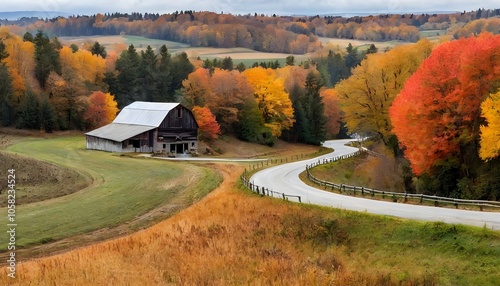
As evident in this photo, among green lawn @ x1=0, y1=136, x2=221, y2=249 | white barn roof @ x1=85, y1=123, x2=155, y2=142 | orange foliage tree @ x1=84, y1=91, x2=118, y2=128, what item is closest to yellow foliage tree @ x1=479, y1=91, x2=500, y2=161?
green lawn @ x1=0, y1=136, x2=221, y2=249

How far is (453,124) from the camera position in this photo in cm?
3959

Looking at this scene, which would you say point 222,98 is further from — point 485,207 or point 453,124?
point 485,207

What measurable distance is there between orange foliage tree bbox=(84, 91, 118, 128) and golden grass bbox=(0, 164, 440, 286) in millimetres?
60739

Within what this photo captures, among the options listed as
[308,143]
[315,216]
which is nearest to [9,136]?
[308,143]

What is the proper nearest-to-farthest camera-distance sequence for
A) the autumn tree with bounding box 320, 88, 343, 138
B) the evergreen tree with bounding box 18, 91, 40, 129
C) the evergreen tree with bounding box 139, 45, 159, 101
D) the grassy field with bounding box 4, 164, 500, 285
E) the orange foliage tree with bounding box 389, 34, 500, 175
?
1. the grassy field with bounding box 4, 164, 500, 285
2. the orange foliage tree with bounding box 389, 34, 500, 175
3. the evergreen tree with bounding box 18, 91, 40, 129
4. the evergreen tree with bounding box 139, 45, 159, 101
5. the autumn tree with bounding box 320, 88, 343, 138

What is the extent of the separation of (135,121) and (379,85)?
32.6 m

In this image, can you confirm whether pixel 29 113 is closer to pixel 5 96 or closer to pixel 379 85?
pixel 5 96

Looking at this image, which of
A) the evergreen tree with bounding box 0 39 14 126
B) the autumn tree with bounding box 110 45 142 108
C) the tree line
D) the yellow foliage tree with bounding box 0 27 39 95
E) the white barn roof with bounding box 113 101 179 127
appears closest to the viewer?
the tree line

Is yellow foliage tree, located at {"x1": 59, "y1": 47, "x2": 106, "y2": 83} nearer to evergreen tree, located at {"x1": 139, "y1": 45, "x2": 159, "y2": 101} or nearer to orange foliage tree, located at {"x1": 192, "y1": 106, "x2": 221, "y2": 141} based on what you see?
evergreen tree, located at {"x1": 139, "y1": 45, "x2": 159, "y2": 101}

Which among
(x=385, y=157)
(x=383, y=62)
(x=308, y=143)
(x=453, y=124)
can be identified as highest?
(x=383, y=62)

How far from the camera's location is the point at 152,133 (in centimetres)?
6662

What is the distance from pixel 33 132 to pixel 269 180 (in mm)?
52713

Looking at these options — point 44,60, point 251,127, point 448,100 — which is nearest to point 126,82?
point 44,60

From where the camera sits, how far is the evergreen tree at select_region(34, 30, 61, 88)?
300 feet
